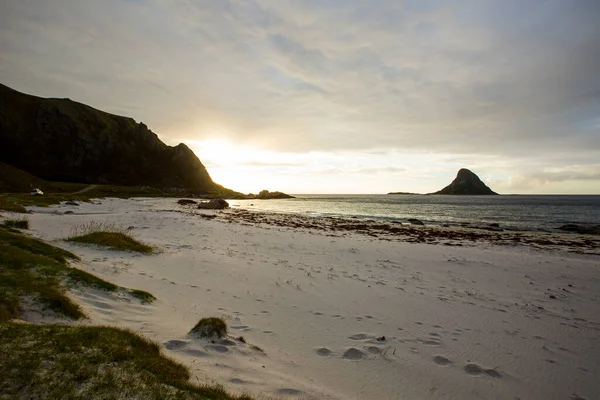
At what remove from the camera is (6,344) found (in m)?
4.25

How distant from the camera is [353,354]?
6.79 metres

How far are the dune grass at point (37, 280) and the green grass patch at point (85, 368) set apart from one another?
1520 millimetres

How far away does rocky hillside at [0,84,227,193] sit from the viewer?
13162cm

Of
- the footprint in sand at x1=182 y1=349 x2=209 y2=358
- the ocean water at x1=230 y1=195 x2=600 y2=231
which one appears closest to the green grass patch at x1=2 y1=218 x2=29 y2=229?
the footprint in sand at x1=182 y1=349 x2=209 y2=358

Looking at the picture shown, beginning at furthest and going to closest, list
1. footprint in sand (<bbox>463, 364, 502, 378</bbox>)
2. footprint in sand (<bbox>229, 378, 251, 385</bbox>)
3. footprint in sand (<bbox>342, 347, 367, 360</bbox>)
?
footprint in sand (<bbox>342, 347, 367, 360</bbox>), footprint in sand (<bbox>463, 364, 502, 378</bbox>), footprint in sand (<bbox>229, 378, 251, 385</bbox>)

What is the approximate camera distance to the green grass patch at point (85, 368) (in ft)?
11.7

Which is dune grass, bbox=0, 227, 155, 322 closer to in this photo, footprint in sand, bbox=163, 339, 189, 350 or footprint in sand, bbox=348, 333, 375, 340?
footprint in sand, bbox=163, 339, 189, 350

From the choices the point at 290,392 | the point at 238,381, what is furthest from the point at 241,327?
the point at 290,392

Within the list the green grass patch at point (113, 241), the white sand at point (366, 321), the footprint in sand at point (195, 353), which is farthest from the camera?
the green grass patch at point (113, 241)

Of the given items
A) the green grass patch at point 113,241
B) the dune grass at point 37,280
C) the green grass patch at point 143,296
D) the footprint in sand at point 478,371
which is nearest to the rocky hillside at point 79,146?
the green grass patch at point 113,241

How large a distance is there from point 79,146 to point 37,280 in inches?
6616

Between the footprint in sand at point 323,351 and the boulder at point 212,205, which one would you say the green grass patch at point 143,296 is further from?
the boulder at point 212,205

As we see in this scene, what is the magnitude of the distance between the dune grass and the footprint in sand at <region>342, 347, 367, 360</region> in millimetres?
5578

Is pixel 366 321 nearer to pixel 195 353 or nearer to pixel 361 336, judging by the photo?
pixel 361 336
